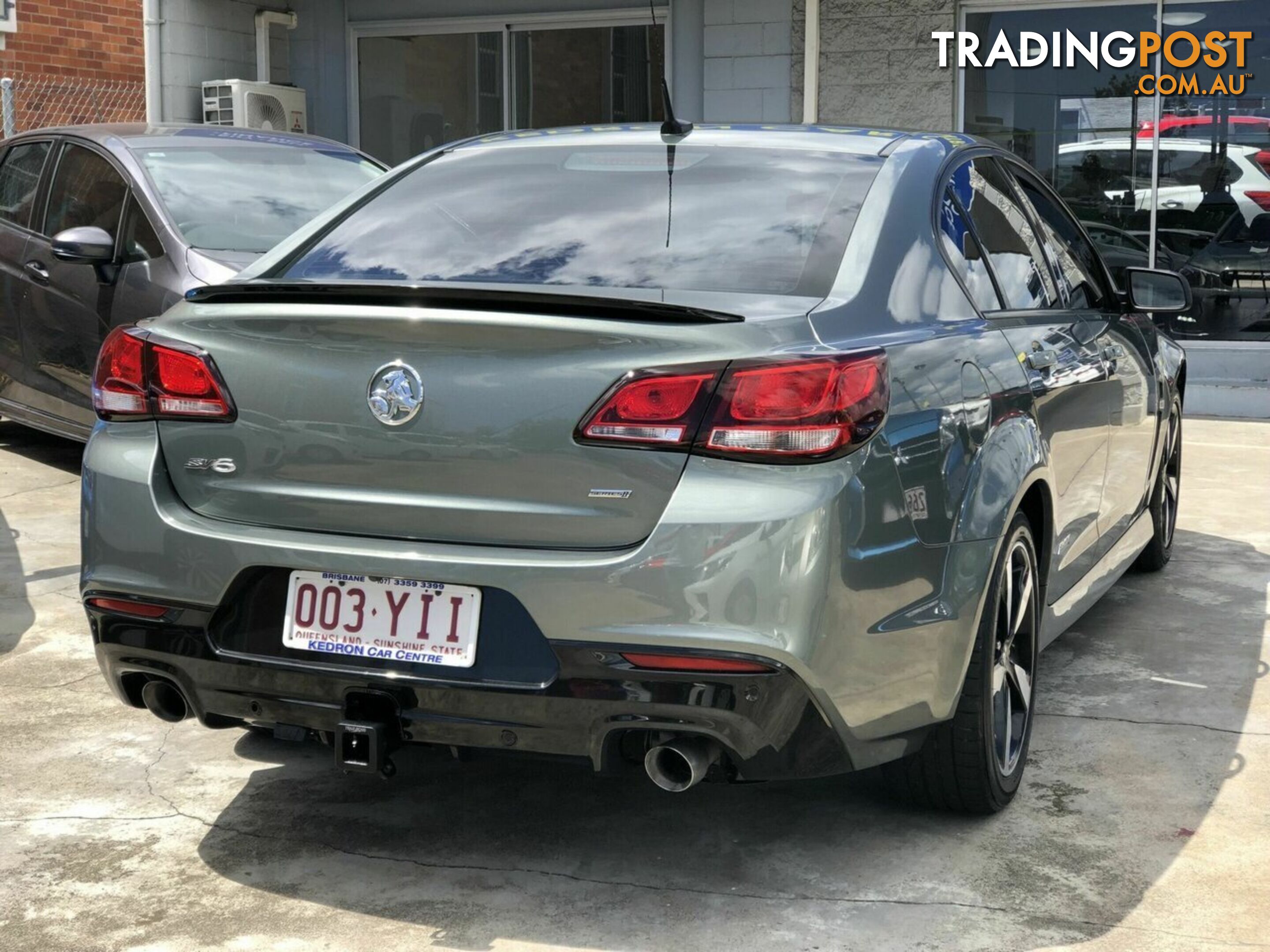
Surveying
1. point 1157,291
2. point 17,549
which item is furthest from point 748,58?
point 1157,291

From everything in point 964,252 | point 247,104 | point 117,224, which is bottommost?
point 964,252

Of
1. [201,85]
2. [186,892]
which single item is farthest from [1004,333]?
[201,85]

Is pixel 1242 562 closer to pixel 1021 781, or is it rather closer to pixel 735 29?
pixel 1021 781

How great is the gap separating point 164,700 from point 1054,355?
7.57 feet

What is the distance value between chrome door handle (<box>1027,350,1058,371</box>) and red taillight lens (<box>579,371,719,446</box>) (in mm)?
1294

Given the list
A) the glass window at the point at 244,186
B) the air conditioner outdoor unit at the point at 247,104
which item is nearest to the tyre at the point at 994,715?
the glass window at the point at 244,186

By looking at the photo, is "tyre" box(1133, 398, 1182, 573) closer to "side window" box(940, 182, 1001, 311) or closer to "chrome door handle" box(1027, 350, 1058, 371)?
"chrome door handle" box(1027, 350, 1058, 371)

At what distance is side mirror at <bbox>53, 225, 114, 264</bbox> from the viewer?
6.95m

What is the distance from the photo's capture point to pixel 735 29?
1263 centimetres

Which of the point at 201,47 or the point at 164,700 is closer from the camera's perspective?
the point at 164,700

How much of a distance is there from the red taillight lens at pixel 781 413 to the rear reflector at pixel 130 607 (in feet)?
3.78

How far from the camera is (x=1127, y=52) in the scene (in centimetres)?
1177

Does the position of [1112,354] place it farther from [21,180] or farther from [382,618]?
[21,180]

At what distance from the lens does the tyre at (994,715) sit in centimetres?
345
